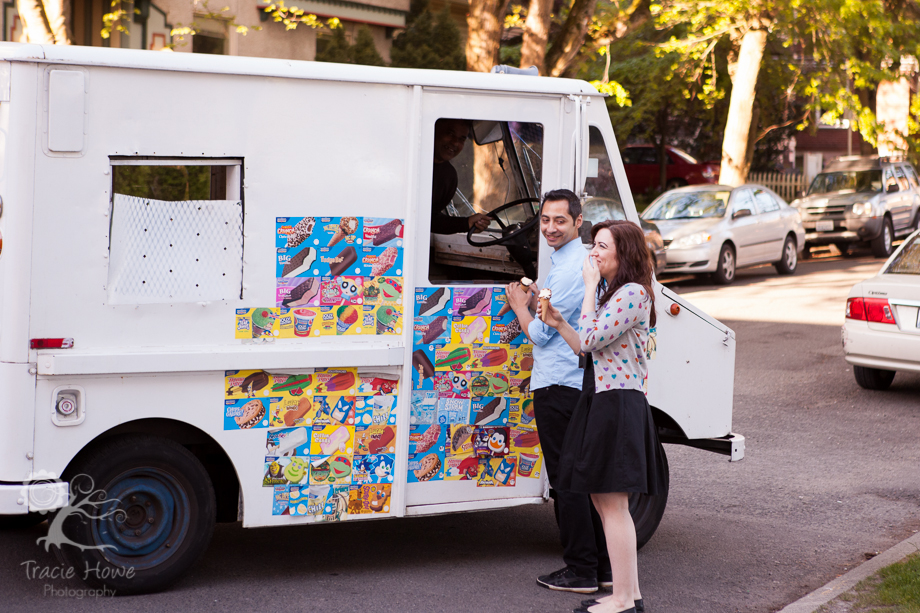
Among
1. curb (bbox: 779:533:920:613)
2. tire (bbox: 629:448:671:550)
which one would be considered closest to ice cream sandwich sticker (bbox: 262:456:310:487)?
tire (bbox: 629:448:671:550)

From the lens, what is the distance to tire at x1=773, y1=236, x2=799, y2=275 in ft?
62.7

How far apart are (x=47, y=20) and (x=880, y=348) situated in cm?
854

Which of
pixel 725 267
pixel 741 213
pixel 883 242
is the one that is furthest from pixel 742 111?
pixel 725 267

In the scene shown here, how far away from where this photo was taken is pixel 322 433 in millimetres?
4922

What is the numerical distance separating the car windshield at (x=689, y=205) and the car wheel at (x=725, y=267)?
0.67 meters

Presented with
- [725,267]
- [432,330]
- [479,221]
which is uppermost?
[479,221]

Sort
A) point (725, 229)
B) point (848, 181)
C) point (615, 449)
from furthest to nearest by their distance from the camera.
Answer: point (848, 181) → point (725, 229) → point (615, 449)

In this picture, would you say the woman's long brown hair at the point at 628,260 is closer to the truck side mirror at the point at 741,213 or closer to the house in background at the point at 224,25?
the house in background at the point at 224,25

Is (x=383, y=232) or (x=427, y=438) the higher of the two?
(x=383, y=232)

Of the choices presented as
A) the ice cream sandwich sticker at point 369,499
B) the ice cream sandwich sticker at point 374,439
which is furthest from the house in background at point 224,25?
the ice cream sandwich sticker at point 369,499

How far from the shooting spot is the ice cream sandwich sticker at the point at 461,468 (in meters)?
5.20

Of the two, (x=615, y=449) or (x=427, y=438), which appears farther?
(x=427, y=438)

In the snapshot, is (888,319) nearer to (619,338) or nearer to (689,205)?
(619,338)

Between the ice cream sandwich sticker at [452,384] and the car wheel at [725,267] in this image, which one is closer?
the ice cream sandwich sticker at [452,384]
